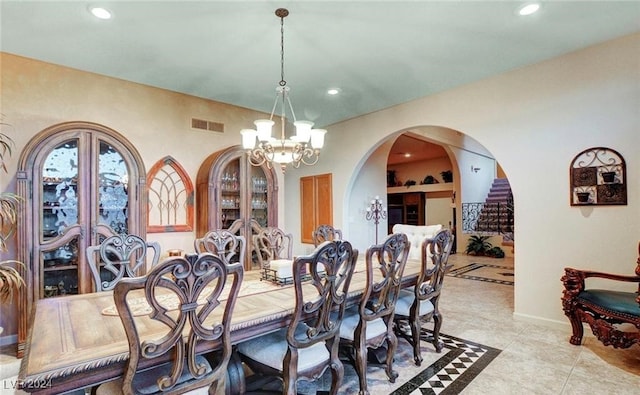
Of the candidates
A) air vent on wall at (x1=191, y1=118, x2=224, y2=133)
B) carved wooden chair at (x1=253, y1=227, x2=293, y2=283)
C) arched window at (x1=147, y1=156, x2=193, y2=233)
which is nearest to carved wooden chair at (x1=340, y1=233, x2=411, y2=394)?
carved wooden chair at (x1=253, y1=227, x2=293, y2=283)

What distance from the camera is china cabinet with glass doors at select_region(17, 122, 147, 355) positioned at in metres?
3.01

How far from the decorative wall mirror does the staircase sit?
5.71m

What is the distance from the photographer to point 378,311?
2238 millimetres

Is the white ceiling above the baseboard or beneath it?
above

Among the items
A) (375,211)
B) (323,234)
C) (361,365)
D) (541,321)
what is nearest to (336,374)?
(361,365)

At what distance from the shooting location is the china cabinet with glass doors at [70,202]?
3.01m

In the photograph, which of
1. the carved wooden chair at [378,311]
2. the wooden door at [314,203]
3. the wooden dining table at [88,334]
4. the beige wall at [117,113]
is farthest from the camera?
the wooden door at [314,203]

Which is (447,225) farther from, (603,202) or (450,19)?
(450,19)

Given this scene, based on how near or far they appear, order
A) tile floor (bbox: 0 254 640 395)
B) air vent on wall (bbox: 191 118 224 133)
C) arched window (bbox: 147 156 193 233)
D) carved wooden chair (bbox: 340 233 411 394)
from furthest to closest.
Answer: air vent on wall (bbox: 191 118 224 133) → arched window (bbox: 147 156 193 233) → tile floor (bbox: 0 254 640 395) → carved wooden chair (bbox: 340 233 411 394)

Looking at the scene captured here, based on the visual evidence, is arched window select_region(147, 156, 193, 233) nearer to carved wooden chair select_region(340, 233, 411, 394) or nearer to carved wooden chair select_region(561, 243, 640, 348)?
carved wooden chair select_region(340, 233, 411, 394)

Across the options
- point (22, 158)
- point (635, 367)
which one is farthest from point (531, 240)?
point (22, 158)

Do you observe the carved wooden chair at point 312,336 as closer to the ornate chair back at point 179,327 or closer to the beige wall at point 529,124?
the ornate chair back at point 179,327

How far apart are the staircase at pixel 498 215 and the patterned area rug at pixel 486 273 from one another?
1.82m

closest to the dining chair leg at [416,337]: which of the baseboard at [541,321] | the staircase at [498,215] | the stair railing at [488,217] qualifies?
the baseboard at [541,321]
